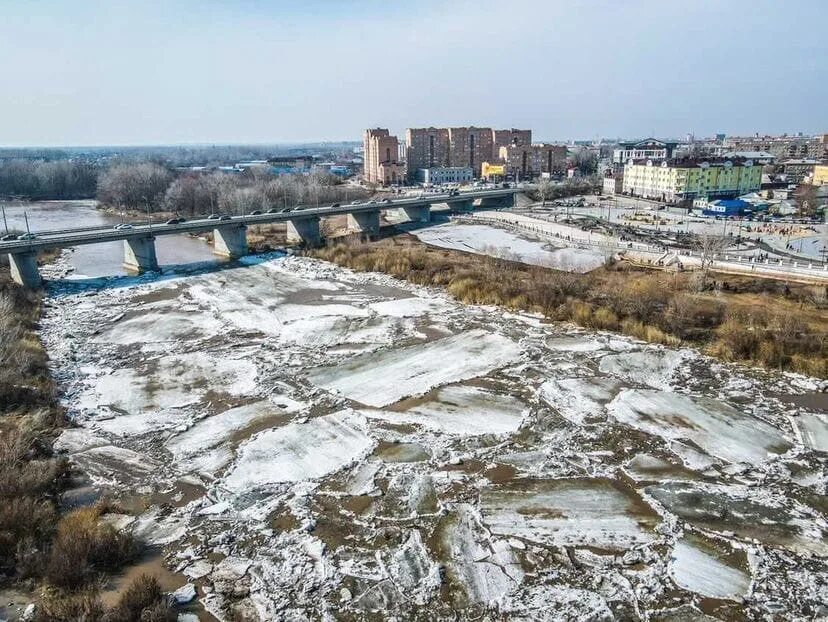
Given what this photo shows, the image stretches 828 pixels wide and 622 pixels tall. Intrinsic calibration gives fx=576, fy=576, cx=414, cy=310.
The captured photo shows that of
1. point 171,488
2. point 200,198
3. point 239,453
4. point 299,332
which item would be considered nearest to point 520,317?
point 299,332

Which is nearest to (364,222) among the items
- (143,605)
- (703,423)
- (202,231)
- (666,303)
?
(202,231)

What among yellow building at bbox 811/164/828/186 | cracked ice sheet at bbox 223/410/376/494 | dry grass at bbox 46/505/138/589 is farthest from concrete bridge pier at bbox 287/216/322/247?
yellow building at bbox 811/164/828/186

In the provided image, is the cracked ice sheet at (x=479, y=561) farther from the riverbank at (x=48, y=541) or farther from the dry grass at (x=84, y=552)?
the dry grass at (x=84, y=552)

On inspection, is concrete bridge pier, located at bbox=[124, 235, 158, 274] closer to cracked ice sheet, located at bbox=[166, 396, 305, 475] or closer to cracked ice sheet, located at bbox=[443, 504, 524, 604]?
cracked ice sheet, located at bbox=[166, 396, 305, 475]

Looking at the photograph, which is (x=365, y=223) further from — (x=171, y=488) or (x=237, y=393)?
(x=171, y=488)

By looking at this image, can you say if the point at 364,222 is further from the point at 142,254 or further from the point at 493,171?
the point at 493,171

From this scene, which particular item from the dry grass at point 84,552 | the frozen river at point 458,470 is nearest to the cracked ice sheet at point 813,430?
the frozen river at point 458,470

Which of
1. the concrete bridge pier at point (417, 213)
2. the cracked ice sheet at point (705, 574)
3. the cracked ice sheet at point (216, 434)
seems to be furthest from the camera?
the concrete bridge pier at point (417, 213)
